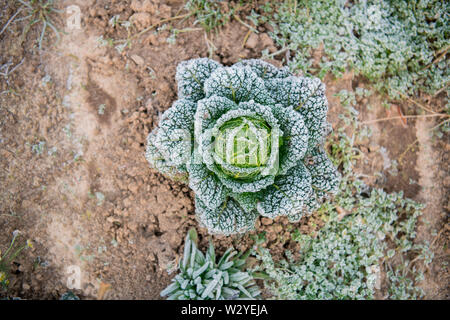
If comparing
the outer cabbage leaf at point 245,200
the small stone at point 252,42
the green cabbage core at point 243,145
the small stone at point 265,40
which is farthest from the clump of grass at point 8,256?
the small stone at point 265,40

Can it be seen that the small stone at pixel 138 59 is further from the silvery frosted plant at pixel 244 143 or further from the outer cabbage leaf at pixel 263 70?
the outer cabbage leaf at pixel 263 70

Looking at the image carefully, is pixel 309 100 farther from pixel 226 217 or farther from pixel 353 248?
pixel 353 248

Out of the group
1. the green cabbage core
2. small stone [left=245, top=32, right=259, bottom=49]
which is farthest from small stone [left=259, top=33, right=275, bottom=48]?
the green cabbage core

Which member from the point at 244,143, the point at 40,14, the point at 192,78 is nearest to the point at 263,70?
the point at 192,78

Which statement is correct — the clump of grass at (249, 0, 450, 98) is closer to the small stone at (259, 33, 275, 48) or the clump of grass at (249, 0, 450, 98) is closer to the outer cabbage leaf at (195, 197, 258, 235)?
the small stone at (259, 33, 275, 48)

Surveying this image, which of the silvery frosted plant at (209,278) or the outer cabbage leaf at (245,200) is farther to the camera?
the silvery frosted plant at (209,278)

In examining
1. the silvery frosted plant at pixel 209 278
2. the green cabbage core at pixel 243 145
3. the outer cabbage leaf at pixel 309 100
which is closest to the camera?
the green cabbage core at pixel 243 145

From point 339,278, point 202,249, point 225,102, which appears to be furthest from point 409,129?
point 202,249
